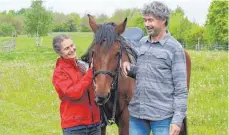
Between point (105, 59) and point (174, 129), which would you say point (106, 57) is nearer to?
point (105, 59)

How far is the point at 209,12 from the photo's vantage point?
56812mm

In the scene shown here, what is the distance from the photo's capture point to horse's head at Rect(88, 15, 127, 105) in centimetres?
396

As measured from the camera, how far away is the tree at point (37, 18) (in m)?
45.8

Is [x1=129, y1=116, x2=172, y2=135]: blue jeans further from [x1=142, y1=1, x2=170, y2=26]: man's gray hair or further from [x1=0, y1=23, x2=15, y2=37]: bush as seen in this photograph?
[x1=0, y1=23, x2=15, y2=37]: bush

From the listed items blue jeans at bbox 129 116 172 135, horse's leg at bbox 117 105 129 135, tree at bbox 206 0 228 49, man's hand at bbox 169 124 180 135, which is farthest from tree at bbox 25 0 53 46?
man's hand at bbox 169 124 180 135

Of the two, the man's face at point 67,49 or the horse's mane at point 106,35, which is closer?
the horse's mane at point 106,35

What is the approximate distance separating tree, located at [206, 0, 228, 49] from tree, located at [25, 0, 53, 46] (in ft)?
70.8

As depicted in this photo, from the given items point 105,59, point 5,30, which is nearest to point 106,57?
point 105,59

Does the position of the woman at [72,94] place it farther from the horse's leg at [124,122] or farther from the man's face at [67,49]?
the horse's leg at [124,122]

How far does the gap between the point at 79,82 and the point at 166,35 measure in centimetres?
104

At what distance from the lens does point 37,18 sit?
46.2 metres

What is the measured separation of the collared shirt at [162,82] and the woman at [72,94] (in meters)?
0.69

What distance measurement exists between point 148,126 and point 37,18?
4346 cm

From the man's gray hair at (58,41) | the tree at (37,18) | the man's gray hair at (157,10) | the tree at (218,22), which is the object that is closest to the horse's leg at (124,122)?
the man's gray hair at (58,41)
